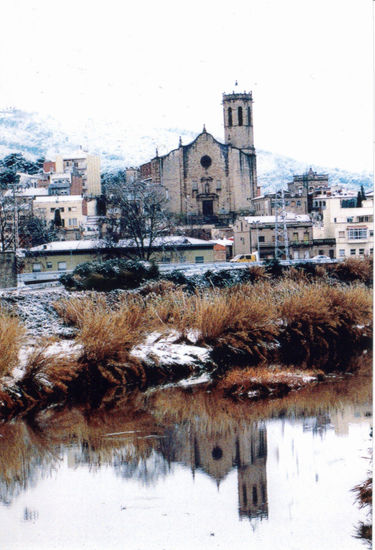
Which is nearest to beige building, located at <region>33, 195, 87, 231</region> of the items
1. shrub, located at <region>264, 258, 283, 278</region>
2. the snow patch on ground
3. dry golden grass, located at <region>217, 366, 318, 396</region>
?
the snow patch on ground

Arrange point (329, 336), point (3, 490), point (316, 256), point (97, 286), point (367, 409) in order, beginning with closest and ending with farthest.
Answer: point (3, 490) → point (367, 409) → point (316, 256) → point (97, 286) → point (329, 336)

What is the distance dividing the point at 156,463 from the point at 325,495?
94cm

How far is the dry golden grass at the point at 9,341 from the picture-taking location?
5.59 m

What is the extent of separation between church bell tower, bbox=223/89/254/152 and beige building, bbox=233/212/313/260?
0.53m

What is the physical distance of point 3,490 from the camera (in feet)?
13.4

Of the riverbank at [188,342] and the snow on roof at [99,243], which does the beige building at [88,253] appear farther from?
the riverbank at [188,342]

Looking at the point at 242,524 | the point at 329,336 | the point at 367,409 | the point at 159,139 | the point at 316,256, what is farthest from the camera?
the point at 329,336

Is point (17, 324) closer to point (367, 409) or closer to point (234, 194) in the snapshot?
point (234, 194)

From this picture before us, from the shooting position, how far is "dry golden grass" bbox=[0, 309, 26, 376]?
559 centimetres

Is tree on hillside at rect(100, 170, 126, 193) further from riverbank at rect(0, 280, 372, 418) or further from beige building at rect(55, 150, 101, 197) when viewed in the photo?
riverbank at rect(0, 280, 372, 418)

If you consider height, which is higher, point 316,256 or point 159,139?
point 159,139

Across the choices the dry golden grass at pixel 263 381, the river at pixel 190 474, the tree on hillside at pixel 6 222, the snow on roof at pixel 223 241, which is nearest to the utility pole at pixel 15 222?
the tree on hillside at pixel 6 222

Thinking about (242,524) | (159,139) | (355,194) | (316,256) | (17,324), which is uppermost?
(159,139)

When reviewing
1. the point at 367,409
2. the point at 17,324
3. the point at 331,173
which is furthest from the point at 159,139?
the point at 367,409
